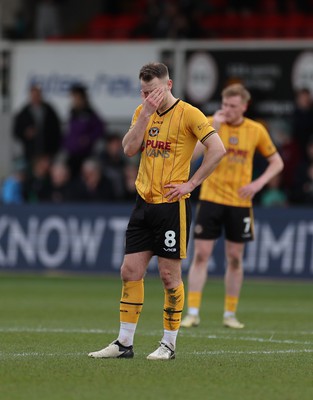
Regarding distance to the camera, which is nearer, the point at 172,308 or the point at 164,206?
the point at 164,206

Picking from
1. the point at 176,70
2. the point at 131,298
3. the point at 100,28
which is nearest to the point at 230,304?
the point at 131,298

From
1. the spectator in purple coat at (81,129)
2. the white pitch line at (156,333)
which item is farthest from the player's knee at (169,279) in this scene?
the spectator in purple coat at (81,129)

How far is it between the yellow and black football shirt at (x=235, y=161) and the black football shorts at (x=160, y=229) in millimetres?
3653

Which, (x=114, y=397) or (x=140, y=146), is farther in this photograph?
(x=140, y=146)

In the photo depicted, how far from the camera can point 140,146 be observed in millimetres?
9281

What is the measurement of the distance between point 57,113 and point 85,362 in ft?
46.4

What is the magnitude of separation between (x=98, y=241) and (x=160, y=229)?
1027 centimetres

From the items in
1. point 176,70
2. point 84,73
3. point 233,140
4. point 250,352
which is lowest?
point 250,352

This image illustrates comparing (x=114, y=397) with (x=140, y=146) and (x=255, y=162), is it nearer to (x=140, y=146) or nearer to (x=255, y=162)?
(x=140, y=146)

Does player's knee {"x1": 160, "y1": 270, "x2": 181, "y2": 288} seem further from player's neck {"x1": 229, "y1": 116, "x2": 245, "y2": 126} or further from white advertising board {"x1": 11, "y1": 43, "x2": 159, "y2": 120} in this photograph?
white advertising board {"x1": 11, "y1": 43, "x2": 159, "y2": 120}

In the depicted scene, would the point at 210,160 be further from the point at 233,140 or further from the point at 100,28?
the point at 100,28

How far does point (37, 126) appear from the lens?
22.1 metres

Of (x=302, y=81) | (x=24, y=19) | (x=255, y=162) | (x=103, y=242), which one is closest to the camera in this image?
(x=255, y=162)

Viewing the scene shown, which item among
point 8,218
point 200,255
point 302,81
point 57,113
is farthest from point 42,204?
point 200,255
